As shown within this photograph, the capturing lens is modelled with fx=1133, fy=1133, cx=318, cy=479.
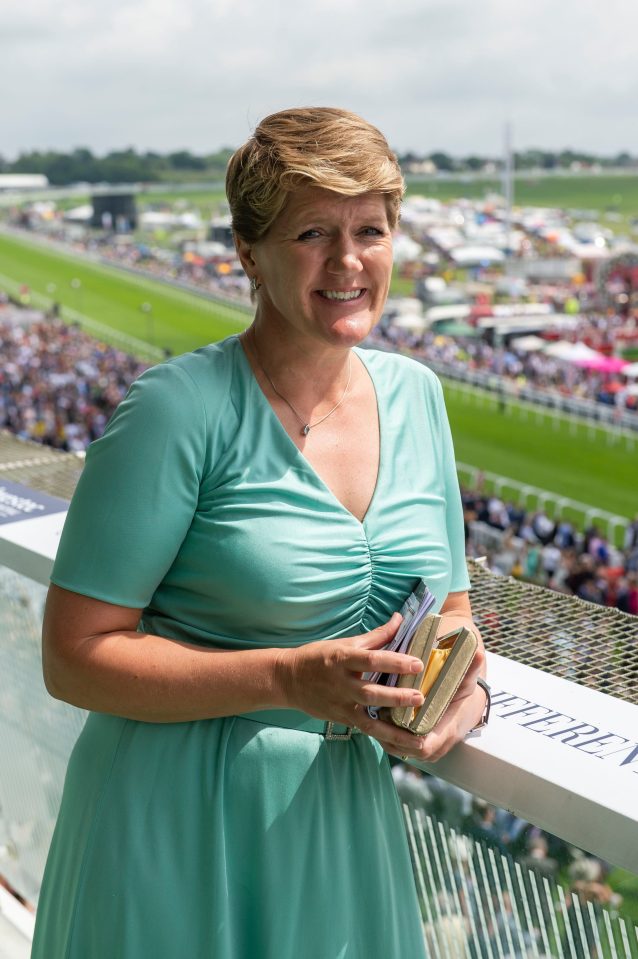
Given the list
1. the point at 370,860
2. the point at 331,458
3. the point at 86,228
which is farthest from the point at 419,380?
the point at 86,228

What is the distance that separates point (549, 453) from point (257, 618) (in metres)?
24.1

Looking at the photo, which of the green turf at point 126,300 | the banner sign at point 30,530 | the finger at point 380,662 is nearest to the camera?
the finger at point 380,662

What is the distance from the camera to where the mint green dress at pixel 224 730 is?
129 cm

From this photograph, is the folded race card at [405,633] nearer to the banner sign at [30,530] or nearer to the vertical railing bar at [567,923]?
the vertical railing bar at [567,923]

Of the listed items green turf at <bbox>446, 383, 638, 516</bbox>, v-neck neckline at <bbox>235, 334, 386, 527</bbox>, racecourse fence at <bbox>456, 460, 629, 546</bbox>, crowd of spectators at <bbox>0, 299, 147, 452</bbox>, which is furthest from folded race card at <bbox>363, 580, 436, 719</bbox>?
green turf at <bbox>446, 383, 638, 516</bbox>

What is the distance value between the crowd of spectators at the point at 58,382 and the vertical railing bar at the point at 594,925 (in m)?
15.3

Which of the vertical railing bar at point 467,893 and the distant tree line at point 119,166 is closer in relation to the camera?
the vertical railing bar at point 467,893

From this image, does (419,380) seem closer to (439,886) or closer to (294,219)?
(294,219)

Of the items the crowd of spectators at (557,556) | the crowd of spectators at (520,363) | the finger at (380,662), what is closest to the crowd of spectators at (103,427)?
the crowd of spectators at (557,556)

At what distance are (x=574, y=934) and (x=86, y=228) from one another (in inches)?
2968

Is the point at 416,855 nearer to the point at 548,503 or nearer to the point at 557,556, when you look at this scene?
the point at 557,556

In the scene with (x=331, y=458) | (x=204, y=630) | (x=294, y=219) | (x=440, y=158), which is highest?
(x=294, y=219)

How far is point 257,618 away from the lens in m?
1.33

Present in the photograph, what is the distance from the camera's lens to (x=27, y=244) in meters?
59.4
